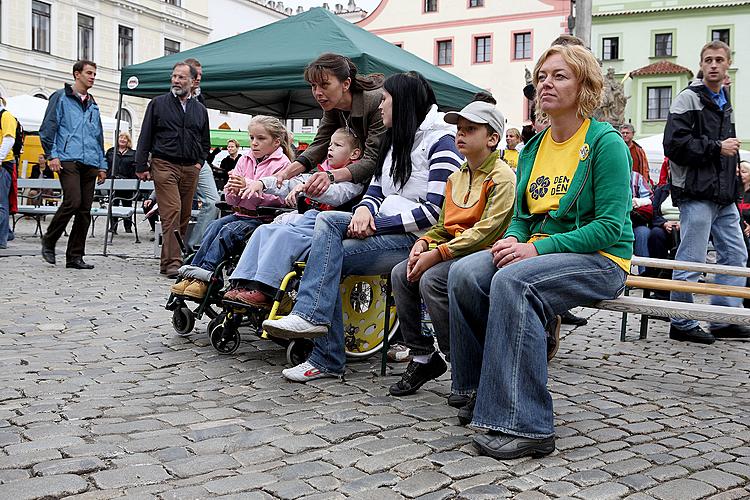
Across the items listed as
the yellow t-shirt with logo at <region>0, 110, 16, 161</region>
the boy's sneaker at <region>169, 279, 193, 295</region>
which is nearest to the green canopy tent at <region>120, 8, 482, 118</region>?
the yellow t-shirt with logo at <region>0, 110, 16, 161</region>

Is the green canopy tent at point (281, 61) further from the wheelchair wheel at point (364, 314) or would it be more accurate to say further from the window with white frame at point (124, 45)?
the window with white frame at point (124, 45)

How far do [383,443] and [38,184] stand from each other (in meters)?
13.4

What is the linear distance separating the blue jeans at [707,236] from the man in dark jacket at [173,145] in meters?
5.45

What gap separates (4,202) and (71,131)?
293cm

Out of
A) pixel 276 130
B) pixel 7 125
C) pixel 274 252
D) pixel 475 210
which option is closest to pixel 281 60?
pixel 7 125

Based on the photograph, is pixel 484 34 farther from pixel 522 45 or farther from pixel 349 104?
pixel 349 104

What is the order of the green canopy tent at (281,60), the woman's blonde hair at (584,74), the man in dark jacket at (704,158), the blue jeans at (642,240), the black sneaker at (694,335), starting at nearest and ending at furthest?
the woman's blonde hair at (584,74), the man in dark jacket at (704,158), the black sneaker at (694,335), the blue jeans at (642,240), the green canopy tent at (281,60)

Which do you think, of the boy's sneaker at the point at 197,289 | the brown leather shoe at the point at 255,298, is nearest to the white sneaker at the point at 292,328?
the brown leather shoe at the point at 255,298

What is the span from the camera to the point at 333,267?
15.4 ft

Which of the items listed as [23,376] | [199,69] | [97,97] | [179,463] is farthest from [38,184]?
[97,97]

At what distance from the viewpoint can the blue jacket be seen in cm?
986

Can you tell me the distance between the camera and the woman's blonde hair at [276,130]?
608 centimetres

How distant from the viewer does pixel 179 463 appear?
10.8 ft

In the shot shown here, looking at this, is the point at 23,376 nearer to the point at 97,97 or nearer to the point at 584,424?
the point at 584,424
